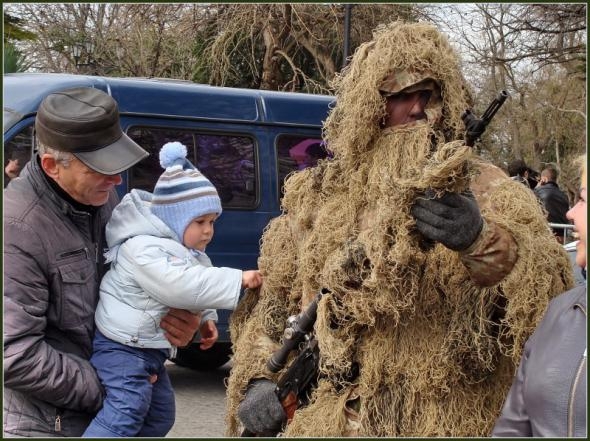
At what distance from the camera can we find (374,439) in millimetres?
2492

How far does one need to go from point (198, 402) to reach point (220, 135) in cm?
220

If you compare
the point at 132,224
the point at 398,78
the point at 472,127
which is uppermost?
the point at 398,78

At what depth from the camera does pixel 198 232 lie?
2932 millimetres

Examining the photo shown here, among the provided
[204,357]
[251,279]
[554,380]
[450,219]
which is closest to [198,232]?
[251,279]

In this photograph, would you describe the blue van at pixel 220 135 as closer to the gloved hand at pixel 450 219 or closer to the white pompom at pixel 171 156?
the white pompom at pixel 171 156

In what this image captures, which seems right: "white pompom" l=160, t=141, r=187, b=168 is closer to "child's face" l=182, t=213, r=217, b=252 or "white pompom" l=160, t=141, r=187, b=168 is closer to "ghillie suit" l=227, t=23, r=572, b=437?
"child's face" l=182, t=213, r=217, b=252

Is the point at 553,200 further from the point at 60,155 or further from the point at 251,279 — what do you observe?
the point at 60,155

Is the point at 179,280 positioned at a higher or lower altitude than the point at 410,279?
lower

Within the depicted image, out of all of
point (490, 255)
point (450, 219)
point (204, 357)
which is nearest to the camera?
point (450, 219)

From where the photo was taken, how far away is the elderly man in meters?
2.38

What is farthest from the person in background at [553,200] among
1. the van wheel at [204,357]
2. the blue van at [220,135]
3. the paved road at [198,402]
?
the paved road at [198,402]

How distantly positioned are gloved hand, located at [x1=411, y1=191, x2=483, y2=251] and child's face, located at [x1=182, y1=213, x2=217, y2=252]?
908 millimetres

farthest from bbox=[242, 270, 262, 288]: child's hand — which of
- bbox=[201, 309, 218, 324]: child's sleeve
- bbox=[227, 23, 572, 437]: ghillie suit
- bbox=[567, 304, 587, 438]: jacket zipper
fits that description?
bbox=[567, 304, 587, 438]: jacket zipper

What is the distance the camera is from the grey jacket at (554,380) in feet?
6.10
